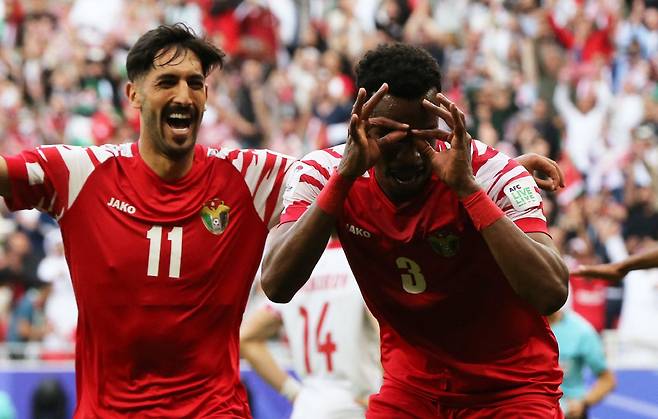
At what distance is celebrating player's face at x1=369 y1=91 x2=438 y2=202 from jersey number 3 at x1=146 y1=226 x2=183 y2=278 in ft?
3.90

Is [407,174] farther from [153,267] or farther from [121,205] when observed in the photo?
[121,205]

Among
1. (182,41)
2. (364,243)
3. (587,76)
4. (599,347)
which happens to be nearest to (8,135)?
(587,76)

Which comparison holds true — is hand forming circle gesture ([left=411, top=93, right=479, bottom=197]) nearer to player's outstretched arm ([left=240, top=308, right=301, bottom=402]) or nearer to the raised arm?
the raised arm

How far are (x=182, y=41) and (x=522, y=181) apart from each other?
1.86 meters

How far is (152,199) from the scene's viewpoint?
6.13 meters

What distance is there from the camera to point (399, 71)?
516cm

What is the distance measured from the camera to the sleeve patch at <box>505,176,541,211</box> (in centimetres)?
520

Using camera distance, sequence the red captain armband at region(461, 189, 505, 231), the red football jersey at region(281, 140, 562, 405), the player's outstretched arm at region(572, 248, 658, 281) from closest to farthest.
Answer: the red captain armband at region(461, 189, 505, 231), the red football jersey at region(281, 140, 562, 405), the player's outstretched arm at region(572, 248, 658, 281)

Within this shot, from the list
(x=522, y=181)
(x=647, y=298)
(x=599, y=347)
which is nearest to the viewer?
(x=522, y=181)

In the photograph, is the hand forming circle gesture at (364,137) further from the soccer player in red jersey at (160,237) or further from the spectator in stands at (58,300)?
the spectator in stands at (58,300)

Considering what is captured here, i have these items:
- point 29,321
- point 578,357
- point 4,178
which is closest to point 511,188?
point 4,178

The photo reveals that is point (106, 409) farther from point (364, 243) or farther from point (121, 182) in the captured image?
point (364, 243)

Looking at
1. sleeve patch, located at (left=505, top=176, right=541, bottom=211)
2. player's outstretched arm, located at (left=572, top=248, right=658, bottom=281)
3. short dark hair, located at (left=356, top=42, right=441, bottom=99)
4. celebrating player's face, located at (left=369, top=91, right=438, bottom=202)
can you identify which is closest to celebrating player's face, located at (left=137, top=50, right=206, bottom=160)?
short dark hair, located at (left=356, top=42, right=441, bottom=99)

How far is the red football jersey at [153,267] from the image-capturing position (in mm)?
5922
